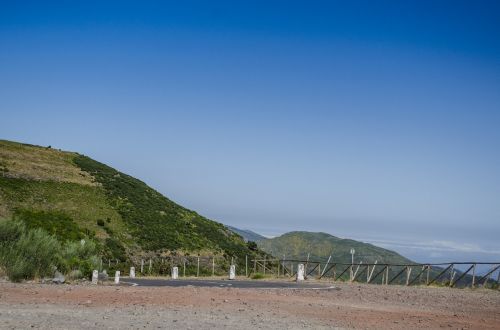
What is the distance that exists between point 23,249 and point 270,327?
1585 cm

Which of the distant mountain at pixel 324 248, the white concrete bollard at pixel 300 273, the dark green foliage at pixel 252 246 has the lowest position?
the white concrete bollard at pixel 300 273

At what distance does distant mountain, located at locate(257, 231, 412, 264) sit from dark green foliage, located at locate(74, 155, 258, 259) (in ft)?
222

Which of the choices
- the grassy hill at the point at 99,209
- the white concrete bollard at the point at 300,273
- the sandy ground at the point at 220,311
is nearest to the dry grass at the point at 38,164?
the grassy hill at the point at 99,209

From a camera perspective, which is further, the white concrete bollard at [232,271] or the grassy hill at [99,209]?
the grassy hill at [99,209]

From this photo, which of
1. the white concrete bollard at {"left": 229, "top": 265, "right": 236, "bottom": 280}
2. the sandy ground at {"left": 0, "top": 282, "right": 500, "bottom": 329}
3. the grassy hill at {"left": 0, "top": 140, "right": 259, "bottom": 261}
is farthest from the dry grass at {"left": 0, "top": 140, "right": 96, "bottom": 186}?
the sandy ground at {"left": 0, "top": 282, "right": 500, "bottom": 329}

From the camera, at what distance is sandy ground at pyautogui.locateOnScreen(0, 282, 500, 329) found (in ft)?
40.7

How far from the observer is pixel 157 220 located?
70500 mm

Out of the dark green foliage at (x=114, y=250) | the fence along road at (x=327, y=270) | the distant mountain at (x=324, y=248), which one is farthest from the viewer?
the distant mountain at (x=324, y=248)

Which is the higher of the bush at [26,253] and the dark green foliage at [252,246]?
the dark green foliage at [252,246]

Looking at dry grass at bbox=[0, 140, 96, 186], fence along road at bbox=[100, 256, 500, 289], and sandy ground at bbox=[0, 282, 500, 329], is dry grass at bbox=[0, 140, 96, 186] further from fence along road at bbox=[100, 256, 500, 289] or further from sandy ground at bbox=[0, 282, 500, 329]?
sandy ground at bbox=[0, 282, 500, 329]

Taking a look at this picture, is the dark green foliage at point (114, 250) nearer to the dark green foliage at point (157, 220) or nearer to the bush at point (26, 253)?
the dark green foliage at point (157, 220)

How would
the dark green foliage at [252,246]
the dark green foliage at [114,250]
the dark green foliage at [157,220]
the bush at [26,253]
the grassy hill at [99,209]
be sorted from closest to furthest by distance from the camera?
the bush at [26,253], the dark green foliage at [114,250], the grassy hill at [99,209], the dark green foliage at [157,220], the dark green foliage at [252,246]

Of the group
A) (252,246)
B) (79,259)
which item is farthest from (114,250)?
(252,246)

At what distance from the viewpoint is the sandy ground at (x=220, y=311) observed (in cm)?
1241
